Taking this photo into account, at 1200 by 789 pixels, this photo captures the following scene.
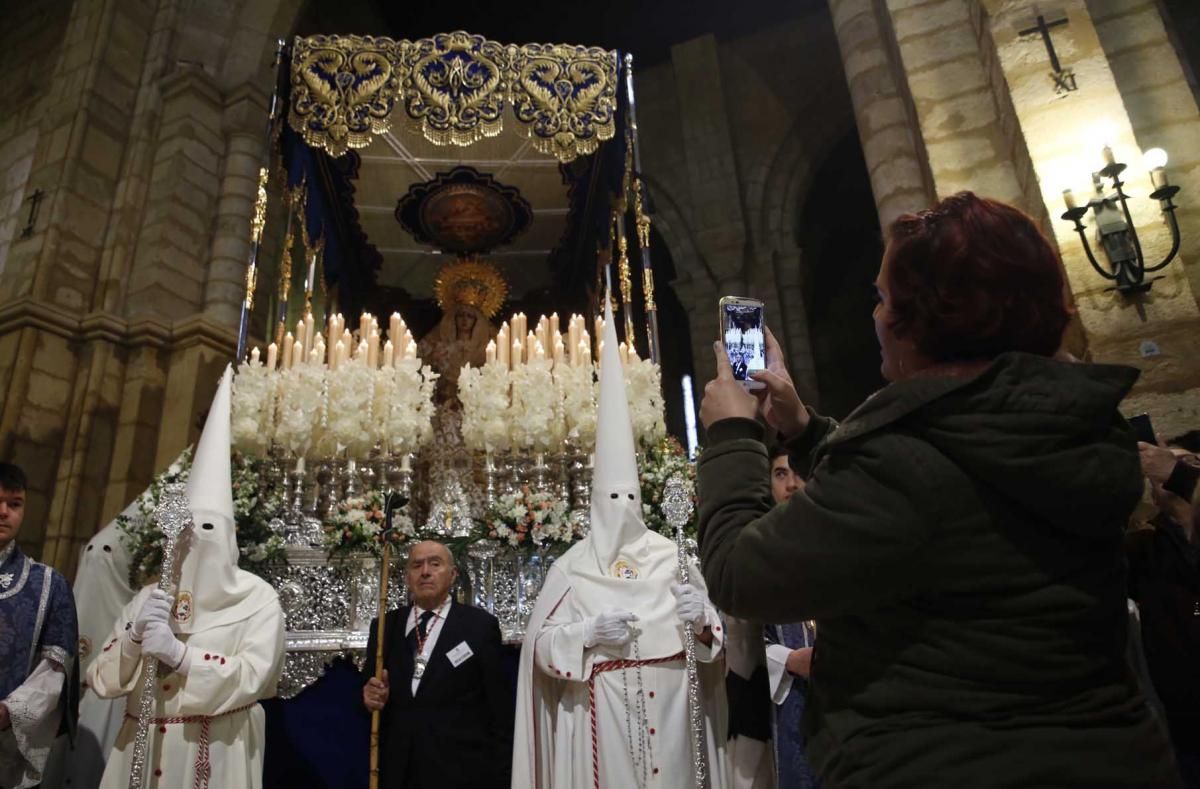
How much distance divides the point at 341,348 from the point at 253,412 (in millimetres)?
681

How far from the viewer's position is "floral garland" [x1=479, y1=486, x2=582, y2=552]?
4145 mm

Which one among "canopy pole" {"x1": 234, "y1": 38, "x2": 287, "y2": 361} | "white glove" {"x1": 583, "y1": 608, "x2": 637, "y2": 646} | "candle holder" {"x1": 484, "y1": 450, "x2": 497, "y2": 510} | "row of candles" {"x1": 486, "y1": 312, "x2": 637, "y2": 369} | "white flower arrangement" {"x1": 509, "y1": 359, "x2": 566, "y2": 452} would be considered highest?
"canopy pole" {"x1": 234, "y1": 38, "x2": 287, "y2": 361}

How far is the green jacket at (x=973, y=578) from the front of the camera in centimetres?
102

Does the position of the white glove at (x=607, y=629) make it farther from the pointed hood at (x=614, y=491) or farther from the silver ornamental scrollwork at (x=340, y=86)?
the silver ornamental scrollwork at (x=340, y=86)

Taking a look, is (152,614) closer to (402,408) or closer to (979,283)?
(402,408)

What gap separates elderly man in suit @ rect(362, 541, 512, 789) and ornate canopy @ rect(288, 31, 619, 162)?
371 cm

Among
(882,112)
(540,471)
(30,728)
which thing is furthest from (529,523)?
(882,112)

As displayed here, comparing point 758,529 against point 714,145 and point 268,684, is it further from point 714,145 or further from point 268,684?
point 714,145

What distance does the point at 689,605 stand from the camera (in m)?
3.17

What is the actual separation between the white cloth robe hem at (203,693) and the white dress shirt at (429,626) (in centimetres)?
63

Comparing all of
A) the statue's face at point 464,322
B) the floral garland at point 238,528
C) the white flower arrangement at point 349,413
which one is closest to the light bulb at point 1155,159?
the white flower arrangement at point 349,413

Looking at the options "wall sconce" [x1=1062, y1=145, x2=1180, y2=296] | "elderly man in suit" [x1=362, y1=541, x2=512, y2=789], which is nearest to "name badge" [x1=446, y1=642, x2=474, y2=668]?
"elderly man in suit" [x1=362, y1=541, x2=512, y2=789]

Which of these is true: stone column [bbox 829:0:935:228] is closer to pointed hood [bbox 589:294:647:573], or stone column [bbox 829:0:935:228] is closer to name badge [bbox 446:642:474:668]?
pointed hood [bbox 589:294:647:573]

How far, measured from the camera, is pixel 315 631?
4.02m
